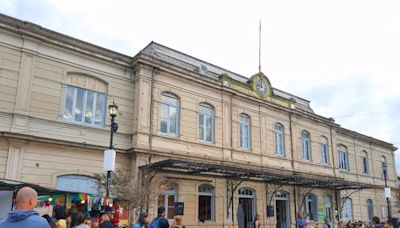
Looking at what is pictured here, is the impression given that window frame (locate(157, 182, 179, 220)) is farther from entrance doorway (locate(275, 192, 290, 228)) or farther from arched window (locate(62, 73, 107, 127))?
entrance doorway (locate(275, 192, 290, 228))

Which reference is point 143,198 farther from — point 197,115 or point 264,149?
point 264,149

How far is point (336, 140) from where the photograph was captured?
3042 centimetres

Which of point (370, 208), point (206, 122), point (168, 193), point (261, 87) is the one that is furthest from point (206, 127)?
point (370, 208)

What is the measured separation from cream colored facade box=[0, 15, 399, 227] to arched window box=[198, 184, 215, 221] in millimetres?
186

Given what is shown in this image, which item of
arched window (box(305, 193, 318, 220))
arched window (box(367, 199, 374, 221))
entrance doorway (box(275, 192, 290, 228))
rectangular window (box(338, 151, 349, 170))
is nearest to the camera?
entrance doorway (box(275, 192, 290, 228))

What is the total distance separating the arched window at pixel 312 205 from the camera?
2572 cm

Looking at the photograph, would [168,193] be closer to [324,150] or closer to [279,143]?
Result: [279,143]

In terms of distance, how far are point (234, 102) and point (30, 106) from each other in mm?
11443

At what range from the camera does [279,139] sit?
988 inches

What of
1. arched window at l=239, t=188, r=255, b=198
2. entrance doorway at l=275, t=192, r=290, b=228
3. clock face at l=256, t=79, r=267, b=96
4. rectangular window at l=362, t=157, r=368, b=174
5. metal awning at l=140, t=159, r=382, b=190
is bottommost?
entrance doorway at l=275, t=192, r=290, b=228

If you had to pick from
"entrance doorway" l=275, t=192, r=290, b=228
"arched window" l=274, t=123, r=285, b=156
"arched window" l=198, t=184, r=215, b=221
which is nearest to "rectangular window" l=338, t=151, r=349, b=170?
"arched window" l=274, t=123, r=285, b=156

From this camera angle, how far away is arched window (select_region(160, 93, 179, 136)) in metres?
19.0

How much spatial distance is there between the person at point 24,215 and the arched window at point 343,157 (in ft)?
98.4

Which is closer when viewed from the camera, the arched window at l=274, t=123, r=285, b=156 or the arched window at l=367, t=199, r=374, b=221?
the arched window at l=274, t=123, r=285, b=156
